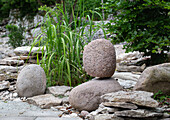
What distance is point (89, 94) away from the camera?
2.68m

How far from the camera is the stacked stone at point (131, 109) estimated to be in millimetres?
1962

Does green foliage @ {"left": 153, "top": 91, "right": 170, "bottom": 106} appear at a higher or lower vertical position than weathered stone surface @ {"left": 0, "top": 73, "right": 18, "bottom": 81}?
higher

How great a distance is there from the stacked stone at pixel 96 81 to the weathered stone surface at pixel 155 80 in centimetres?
37

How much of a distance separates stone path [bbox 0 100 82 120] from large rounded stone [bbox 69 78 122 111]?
277 millimetres

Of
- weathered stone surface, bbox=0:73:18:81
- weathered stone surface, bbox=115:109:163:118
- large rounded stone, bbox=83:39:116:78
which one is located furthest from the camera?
weathered stone surface, bbox=0:73:18:81

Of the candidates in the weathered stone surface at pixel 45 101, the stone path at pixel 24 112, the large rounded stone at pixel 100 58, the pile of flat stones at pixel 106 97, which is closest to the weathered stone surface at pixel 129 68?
the pile of flat stones at pixel 106 97

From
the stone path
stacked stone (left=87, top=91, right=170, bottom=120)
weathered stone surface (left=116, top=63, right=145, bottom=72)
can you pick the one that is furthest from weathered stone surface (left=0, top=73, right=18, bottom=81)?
stacked stone (left=87, top=91, right=170, bottom=120)

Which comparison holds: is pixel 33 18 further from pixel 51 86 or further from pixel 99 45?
pixel 99 45

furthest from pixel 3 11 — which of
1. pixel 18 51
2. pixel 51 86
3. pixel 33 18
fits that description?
pixel 51 86

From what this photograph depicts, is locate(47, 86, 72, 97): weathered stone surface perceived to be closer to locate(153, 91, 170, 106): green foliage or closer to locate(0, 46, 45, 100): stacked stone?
locate(0, 46, 45, 100): stacked stone

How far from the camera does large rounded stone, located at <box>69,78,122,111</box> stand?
2654 millimetres

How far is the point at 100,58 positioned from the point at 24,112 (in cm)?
139

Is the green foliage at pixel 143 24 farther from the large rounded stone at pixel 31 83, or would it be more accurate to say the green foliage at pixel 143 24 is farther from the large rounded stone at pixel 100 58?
the large rounded stone at pixel 31 83

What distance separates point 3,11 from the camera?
1433 cm
